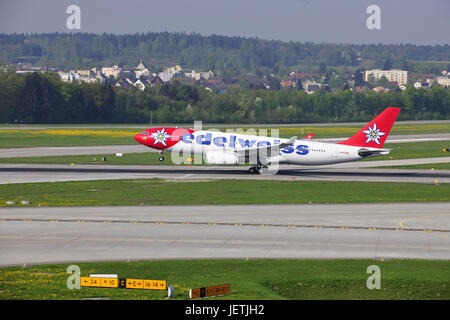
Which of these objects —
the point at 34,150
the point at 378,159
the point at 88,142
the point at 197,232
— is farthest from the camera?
the point at 88,142

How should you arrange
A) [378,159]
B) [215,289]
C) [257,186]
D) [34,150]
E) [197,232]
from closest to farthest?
1. [215,289]
2. [197,232]
3. [257,186]
4. [378,159]
5. [34,150]

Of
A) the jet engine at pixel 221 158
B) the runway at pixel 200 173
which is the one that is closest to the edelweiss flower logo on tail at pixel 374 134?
the runway at pixel 200 173

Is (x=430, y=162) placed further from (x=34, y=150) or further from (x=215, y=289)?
(x=215, y=289)

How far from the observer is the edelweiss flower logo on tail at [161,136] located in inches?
2923

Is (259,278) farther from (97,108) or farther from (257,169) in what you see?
(97,108)

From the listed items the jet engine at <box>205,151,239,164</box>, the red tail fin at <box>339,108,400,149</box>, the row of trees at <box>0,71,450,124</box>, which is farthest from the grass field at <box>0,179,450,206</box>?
the row of trees at <box>0,71,450,124</box>

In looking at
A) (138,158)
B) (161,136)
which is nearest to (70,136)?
(138,158)

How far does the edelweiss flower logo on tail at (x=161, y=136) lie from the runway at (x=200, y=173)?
329cm

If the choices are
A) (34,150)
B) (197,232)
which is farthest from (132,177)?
(34,150)

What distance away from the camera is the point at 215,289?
25344 millimetres

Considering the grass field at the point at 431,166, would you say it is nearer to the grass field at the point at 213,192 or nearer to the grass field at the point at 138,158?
the grass field at the point at 138,158

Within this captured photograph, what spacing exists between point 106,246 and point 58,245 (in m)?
2.64

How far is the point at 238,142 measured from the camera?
70.1 meters

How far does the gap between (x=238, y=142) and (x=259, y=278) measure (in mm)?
41851
